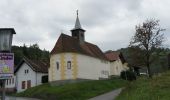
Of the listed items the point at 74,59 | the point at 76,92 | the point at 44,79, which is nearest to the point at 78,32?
the point at 74,59

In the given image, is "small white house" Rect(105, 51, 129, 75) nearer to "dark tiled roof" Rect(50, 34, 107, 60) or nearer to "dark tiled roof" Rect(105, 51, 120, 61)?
"dark tiled roof" Rect(105, 51, 120, 61)

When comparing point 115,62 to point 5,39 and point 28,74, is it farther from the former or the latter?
point 5,39

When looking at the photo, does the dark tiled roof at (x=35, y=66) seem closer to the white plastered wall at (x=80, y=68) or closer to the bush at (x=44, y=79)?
the bush at (x=44, y=79)

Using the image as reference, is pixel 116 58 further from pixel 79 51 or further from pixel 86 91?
pixel 86 91

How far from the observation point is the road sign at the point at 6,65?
11617 mm

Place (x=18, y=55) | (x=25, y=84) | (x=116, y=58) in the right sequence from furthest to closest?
(x=18, y=55) < (x=116, y=58) < (x=25, y=84)

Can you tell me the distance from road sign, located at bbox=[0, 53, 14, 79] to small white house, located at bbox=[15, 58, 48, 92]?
6159 centimetres

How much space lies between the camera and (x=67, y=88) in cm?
5197

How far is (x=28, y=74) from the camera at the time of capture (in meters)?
74.4

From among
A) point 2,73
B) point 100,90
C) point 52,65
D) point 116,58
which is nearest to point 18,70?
point 52,65

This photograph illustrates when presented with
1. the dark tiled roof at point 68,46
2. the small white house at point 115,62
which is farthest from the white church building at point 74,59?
the small white house at point 115,62

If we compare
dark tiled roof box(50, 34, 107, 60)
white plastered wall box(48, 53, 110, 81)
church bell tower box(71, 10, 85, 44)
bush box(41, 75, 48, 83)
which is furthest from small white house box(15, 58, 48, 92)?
dark tiled roof box(50, 34, 107, 60)

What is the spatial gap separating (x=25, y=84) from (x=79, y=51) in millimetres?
17626

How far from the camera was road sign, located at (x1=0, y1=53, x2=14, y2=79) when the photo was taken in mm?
11617
